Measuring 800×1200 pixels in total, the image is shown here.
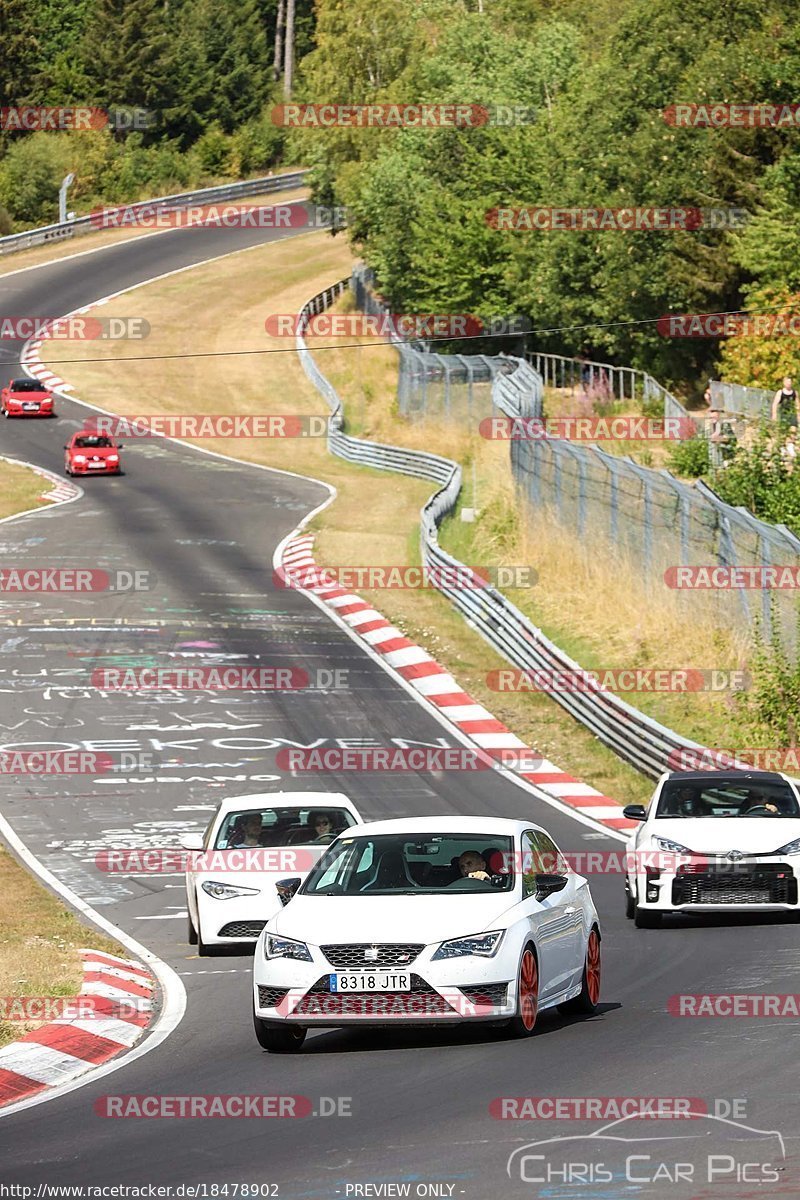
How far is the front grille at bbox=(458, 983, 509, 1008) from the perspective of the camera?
1138cm

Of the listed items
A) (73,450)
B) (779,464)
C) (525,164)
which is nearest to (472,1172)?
(779,464)

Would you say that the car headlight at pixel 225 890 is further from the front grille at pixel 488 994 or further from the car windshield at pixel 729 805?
the front grille at pixel 488 994

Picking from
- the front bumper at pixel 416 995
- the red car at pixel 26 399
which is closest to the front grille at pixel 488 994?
the front bumper at pixel 416 995

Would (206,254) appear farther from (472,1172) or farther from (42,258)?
(472,1172)

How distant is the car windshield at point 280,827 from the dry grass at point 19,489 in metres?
33.0

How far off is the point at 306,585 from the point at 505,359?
20.1 metres

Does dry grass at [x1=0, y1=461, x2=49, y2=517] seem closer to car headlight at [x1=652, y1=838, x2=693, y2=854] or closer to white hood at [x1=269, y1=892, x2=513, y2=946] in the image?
car headlight at [x1=652, y1=838, x2=693, y2=854]

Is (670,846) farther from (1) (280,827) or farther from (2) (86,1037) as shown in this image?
(2) (86,1037)

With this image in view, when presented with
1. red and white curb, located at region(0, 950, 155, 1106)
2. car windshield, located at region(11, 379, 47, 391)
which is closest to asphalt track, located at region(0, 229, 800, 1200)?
red and white curb, located at region(0, 950, 155, 1106)

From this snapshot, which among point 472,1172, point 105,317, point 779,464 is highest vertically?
point 472,1172

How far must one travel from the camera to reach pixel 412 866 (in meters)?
12.5

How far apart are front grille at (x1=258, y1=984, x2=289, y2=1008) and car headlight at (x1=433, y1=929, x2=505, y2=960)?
91 cm

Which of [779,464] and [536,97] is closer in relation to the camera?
[779,464]

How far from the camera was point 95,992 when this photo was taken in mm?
14617
